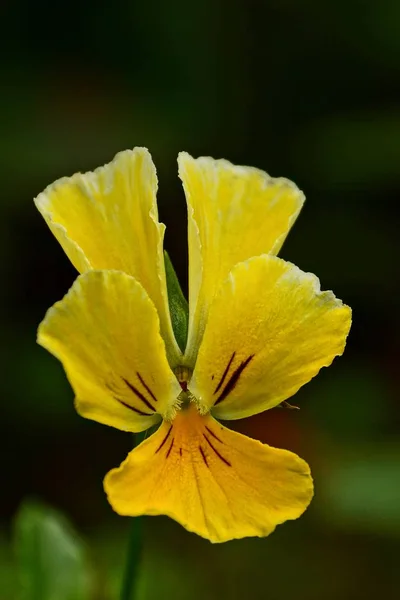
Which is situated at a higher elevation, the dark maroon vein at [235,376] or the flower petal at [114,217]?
the flower petal at [114,217]

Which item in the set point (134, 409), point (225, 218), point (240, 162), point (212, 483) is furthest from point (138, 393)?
point (240, 162)

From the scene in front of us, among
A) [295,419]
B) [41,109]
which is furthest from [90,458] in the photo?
[41,109]

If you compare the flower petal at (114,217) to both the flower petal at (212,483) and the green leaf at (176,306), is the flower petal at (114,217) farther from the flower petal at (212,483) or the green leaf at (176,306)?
the flower petal at (212,483)

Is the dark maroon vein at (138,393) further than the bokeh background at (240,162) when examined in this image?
No

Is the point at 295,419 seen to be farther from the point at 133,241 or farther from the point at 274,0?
the point at 133,241

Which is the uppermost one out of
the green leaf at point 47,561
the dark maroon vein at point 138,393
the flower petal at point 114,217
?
the flower petal at point 114,217

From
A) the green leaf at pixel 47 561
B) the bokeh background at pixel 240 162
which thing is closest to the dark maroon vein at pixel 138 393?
the green leaf at pixel 47 561

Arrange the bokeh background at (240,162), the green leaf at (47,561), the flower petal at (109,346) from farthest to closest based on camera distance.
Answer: the bokeh background at (240,162)
the green leaf at (47,561)
the flower petal at (109,346)
